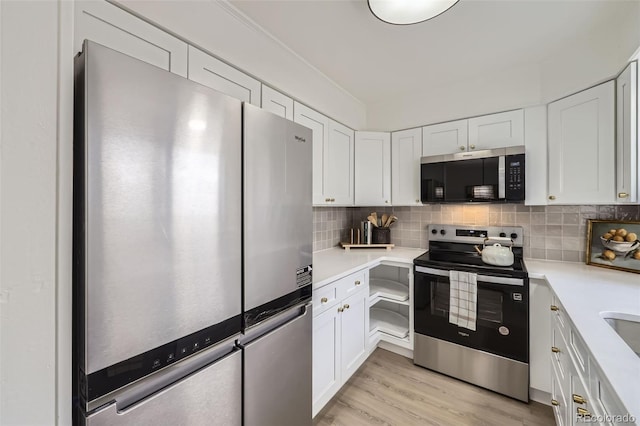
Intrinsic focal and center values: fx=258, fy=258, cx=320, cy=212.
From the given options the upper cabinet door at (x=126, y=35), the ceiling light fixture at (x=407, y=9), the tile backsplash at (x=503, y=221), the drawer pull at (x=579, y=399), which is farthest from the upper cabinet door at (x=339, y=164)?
the drawer pull at (x=579, y=399)

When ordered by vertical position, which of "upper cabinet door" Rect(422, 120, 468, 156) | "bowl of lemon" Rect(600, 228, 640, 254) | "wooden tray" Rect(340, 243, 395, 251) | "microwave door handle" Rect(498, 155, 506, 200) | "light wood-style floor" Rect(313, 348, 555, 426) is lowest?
"light wood-style floor" Rect(313, 348, 555, 426)

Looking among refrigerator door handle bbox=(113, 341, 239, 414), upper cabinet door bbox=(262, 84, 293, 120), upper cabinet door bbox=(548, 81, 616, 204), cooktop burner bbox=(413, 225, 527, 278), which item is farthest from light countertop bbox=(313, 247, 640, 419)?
upper cabinet door bbox=(262, 84, 293, 120)

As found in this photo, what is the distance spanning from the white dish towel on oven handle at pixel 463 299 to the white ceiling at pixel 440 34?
1645 millimetres

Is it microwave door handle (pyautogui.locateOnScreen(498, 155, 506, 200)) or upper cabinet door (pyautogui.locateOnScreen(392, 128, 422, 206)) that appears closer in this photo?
microwave door handle (pyautogui.locateOnScreen(498, 155, 506, 200))

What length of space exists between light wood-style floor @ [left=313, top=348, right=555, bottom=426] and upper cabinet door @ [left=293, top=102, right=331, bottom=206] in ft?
4.82

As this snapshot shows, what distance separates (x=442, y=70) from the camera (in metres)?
2.13

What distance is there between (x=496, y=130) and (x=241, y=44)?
2069 millimetres

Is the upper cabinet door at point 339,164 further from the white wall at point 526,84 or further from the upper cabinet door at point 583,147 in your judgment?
the upper cabinet door at point 583,147

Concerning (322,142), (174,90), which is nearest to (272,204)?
(174,90)

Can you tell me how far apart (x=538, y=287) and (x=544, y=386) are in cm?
68

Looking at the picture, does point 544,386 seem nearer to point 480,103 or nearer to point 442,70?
point 480,103

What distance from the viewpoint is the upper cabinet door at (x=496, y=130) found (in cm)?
208

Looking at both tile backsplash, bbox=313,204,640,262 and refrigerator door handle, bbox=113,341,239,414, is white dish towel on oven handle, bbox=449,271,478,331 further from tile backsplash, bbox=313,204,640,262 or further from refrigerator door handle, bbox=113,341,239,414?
refrigerator door handle, bbox=113,341,239,414

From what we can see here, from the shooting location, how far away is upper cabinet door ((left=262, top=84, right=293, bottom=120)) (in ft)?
5.35
